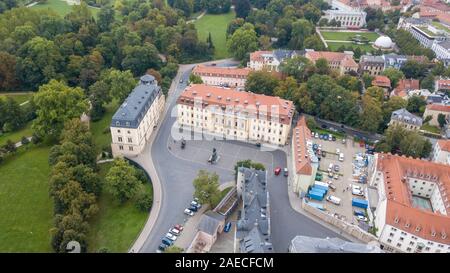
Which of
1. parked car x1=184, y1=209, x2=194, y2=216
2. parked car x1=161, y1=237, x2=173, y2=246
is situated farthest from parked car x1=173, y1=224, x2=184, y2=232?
parked car x1=184, y1=209, x2=194, y2=216

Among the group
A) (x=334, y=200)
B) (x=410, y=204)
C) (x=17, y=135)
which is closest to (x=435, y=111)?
(x=410, y=204)

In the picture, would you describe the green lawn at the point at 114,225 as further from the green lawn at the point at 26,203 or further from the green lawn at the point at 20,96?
the green lawn at the point at 20,96

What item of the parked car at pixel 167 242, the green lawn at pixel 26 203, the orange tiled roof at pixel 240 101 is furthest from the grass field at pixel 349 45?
the green lawn at pixel 26 203

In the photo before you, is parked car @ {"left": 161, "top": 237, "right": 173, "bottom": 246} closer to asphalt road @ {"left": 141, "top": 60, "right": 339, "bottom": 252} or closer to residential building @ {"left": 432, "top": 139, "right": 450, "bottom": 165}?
asphalt road @ {"left": 141, "top": 60, "right": 339, "bottom": 252}

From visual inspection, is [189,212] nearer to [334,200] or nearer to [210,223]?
[210,223]

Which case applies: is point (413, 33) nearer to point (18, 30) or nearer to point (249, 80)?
point (249, 80)
